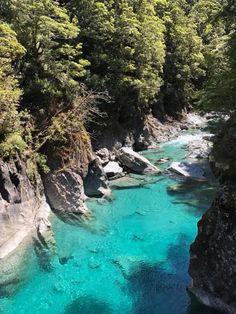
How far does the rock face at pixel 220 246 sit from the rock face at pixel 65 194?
27.1 feet

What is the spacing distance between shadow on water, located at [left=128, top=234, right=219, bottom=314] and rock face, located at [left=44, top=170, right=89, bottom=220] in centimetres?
562

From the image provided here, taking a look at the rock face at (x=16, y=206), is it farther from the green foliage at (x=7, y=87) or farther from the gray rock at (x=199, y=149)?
the gray rock at (x=199, y=149)

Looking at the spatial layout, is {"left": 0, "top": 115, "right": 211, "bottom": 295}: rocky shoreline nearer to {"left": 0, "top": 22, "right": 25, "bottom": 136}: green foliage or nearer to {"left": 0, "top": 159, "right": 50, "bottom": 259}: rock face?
{"left": 0, "top": 159, "right": 50, "bottom": 259}: rock face

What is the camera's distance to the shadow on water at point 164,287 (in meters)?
12.4

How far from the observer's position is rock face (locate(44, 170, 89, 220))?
63.7ft

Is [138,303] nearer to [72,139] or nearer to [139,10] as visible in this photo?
[72,139]

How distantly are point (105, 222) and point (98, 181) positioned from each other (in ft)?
12.5

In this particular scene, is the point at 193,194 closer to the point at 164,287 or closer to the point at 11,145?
the point at 164,287

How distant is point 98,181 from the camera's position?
22062 mm

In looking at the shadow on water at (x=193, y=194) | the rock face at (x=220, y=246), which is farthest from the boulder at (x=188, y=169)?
the rock face at (x=220, y=246)

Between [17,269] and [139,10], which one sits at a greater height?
[139,10]

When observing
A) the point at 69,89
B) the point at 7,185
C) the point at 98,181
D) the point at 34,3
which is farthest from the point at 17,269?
the point at 34,3

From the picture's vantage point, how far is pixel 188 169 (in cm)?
2586

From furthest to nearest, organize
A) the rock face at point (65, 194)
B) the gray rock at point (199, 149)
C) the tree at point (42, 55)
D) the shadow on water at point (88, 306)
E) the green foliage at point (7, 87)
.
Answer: the gray rock at point (199, 149) < the tree at point (42, 55) < the rock face at point (65, 194) < the green foliage at point (7, 87) < the shadow on water at point (88, 306)
